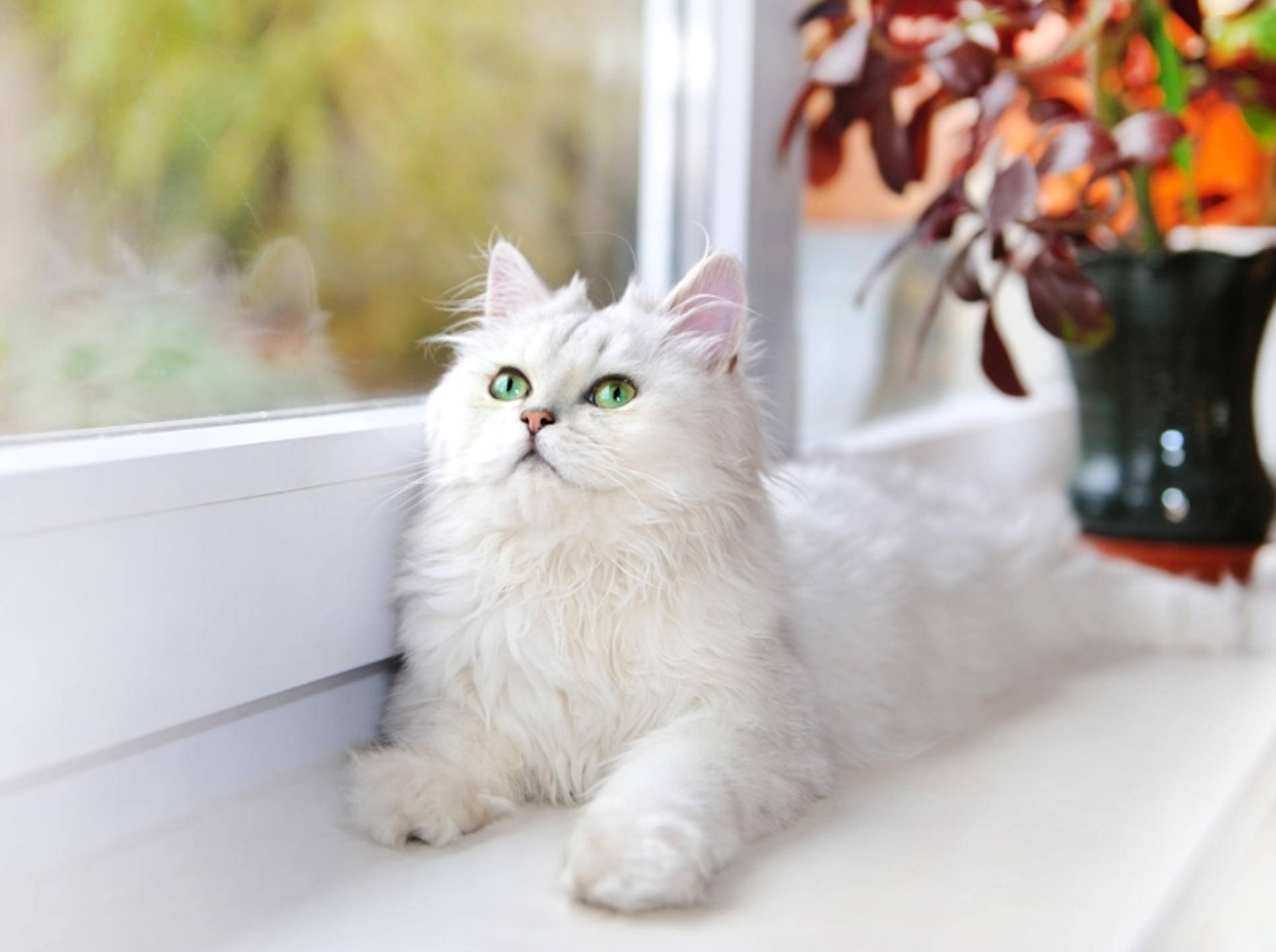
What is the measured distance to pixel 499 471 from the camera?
0.92 meters

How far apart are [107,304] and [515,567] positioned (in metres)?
0.38

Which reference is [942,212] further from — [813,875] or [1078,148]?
[813,875]

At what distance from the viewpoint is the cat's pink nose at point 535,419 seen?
0.91m

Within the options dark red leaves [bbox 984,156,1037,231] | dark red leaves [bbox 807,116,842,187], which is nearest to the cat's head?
dark red leaves [bbox 984,156,1037,231]

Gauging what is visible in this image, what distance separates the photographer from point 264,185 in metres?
1.06

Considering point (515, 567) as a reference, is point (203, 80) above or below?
above

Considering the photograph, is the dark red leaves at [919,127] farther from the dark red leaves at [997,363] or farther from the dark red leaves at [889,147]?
the dark red leaves at [997,363]

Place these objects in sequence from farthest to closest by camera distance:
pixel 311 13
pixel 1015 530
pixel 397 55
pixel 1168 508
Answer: pixel 1168 508 → pixel 1015 530 → pixel 397 55 → pixel 311 13

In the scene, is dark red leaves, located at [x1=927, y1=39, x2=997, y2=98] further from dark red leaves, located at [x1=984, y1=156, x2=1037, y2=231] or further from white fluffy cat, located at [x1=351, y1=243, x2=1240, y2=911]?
white fluffy cat, located at [x1=351, y1=243, x2=1240, y2=911]

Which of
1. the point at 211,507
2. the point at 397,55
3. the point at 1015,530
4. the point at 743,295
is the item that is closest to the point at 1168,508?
the point at 1015,530

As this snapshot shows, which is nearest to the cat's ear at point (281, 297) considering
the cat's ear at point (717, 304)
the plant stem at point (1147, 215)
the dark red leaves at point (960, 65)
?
the cat's ear at point (717, 304)

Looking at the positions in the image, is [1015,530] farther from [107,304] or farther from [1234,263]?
[107,304]

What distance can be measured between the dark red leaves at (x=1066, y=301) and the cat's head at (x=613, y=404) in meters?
0.50

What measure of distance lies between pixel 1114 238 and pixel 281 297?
1.30 metres
